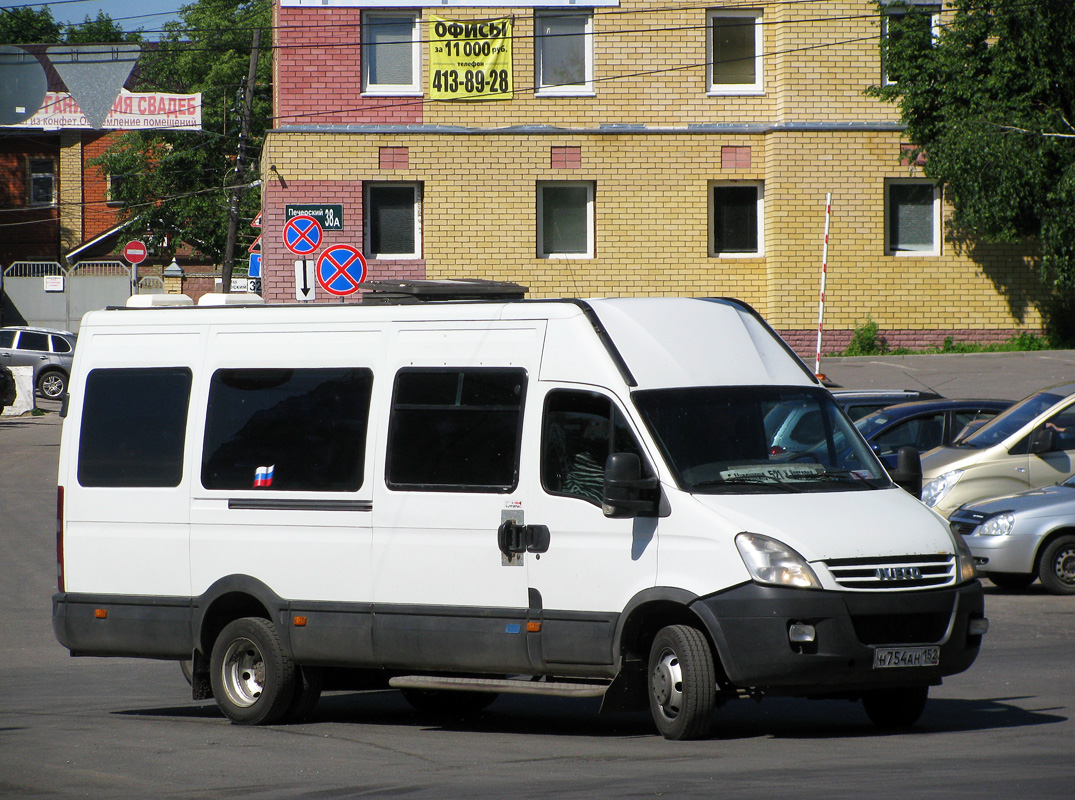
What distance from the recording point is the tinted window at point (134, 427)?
9.20 metres

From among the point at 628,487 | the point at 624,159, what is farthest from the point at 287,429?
the point at 624,159

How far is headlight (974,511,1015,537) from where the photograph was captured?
1332 cm

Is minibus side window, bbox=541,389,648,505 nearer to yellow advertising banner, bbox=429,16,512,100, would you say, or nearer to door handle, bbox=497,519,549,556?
door handle, bbox=497,519,549,556

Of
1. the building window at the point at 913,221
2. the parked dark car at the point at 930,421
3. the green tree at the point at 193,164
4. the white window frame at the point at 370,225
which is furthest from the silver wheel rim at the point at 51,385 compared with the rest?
the parked dark car at the point at 930,421

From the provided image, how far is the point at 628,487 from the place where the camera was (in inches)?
297

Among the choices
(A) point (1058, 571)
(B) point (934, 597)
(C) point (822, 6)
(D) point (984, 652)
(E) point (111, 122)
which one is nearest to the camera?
(B) point (934, 597)

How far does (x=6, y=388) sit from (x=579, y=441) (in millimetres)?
26044

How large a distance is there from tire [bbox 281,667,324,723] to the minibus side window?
1967mm

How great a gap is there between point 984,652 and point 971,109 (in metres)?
17.4

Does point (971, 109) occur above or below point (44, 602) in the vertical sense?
above

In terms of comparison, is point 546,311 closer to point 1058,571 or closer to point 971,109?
point 1058,571

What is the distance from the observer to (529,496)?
26.3 ft

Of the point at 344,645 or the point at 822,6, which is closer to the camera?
the point at 344,645

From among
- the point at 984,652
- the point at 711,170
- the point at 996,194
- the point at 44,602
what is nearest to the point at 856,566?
the point at 984,652
